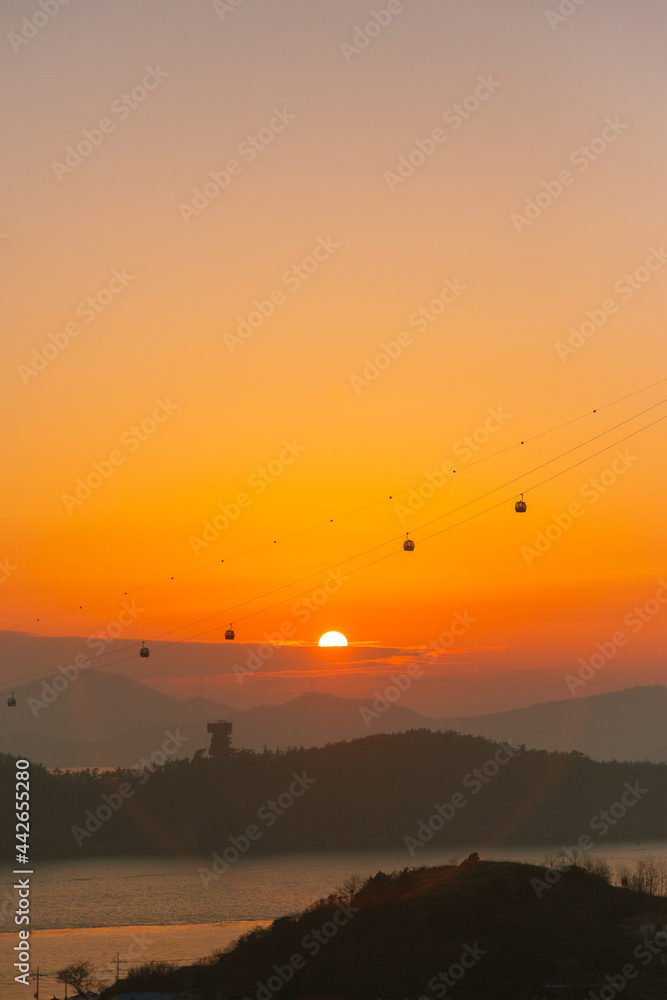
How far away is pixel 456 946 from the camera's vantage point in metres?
74.9

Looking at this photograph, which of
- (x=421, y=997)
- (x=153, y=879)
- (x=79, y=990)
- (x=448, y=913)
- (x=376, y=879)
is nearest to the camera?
(x=421, y=997)

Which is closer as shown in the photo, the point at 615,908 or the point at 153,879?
the point at 615,908

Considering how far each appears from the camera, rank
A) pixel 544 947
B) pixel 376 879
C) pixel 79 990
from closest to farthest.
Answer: pixel 544 947 → pixel 79 990 → pixel 376 879

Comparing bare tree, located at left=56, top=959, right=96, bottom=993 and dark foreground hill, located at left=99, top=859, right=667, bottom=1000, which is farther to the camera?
bare tree, located at left=56, top=959, right=96, bottom=993

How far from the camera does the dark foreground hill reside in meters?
69.9

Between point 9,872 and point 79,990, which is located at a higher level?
point 9,872

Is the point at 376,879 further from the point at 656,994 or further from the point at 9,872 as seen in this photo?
the point at 9,872

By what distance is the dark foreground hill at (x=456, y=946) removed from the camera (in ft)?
229

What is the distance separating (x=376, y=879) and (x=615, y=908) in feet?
81.5

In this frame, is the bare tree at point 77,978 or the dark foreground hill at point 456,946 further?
the bare tree at point 77,978

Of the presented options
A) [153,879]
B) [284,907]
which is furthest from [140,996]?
[153,879]

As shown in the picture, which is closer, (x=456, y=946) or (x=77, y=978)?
(x=456, y=946)

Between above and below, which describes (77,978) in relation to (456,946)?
below

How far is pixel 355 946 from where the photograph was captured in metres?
78.9
